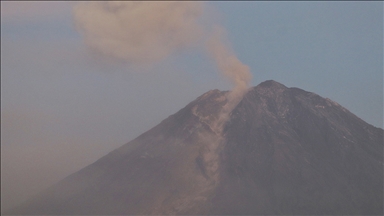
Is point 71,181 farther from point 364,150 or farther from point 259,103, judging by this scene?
point 364,150

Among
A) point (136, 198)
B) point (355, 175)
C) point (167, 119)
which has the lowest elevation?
point (355, 175)

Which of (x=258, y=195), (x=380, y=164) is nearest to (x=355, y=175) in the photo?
(x=380, y=164)

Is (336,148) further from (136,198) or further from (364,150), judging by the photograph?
(136,198)

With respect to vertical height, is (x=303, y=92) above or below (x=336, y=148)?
above

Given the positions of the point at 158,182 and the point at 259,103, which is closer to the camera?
the point at 158,182

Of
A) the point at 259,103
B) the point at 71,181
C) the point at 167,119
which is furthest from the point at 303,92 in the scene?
the point at 71,181

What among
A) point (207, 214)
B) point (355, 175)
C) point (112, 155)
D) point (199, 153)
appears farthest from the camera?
point (112, 155)

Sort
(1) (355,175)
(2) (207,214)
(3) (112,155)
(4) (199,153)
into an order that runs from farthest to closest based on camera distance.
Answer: (3) (112,155)
(4) (199,153)
(1) (355,175)
(2) (207,214)
